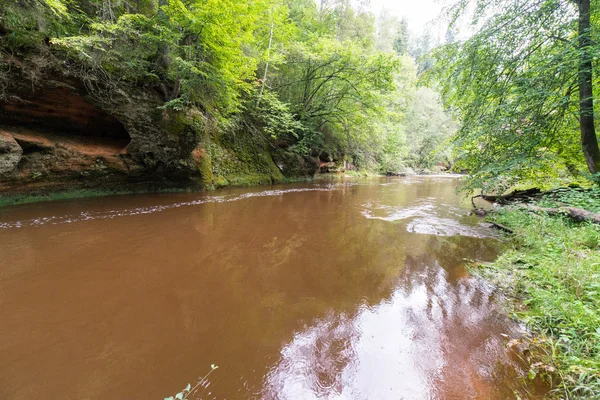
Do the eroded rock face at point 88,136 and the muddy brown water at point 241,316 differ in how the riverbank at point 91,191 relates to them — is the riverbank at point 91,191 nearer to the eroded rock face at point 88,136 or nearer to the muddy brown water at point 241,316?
the eroded rock face at point 88,136

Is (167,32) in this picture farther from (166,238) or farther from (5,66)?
(166,238)

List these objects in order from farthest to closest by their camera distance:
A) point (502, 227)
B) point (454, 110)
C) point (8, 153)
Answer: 1. point (454, 110)
2. point (8, 153)
3. point (502, 227)

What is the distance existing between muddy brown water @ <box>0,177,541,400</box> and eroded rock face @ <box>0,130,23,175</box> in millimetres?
1450

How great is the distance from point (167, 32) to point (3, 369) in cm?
766

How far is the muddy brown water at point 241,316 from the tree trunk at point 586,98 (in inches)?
122

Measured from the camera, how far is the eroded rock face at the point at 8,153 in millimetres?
5136

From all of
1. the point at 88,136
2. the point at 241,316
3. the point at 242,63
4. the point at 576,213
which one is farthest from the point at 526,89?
the point at 88,136

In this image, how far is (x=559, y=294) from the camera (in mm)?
2291

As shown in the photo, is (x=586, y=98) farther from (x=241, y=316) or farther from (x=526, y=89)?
(x=241, y=316)

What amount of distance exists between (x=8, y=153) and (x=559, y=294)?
9481mm

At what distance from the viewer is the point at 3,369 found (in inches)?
61.0

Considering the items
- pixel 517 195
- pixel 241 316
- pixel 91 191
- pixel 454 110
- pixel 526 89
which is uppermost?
pixel 454 110

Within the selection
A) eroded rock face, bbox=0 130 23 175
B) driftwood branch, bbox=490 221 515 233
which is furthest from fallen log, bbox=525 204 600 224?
eroded rock face, bbox=0 130 23 175

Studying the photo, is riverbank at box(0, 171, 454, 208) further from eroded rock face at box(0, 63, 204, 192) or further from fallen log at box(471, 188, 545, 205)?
fallen log at box(471, 188, 545, 205)
